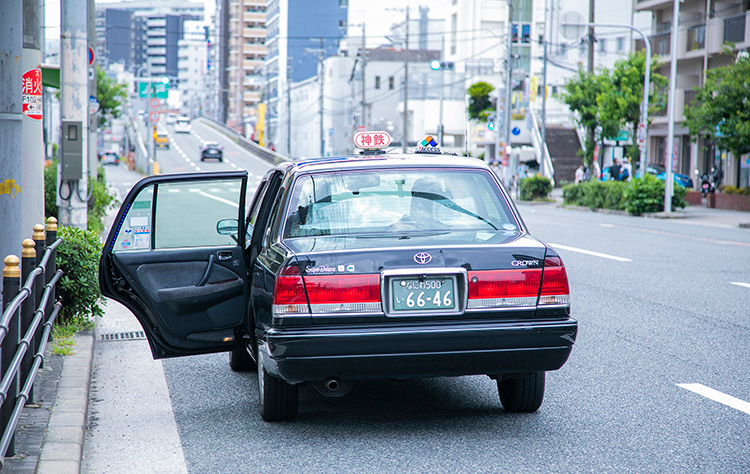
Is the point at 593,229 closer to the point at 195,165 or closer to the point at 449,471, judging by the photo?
the point at 449,471

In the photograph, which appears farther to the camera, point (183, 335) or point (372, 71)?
point (372, 71)

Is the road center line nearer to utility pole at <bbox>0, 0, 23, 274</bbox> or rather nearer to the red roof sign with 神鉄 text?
the red roof sign with 神鉄 text

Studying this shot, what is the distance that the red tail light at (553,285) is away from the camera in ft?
16.6

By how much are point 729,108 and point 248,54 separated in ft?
489

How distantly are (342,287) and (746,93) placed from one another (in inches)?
1006

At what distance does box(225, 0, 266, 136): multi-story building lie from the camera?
548 feet

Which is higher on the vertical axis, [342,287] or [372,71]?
[372,71]

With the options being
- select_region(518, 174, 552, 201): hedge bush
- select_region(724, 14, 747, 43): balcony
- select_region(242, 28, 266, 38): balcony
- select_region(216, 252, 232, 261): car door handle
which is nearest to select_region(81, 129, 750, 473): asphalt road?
select_region(216, 252, 232, 261): car door handle

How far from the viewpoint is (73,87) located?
1108 centimetres

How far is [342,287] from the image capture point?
4848 mm

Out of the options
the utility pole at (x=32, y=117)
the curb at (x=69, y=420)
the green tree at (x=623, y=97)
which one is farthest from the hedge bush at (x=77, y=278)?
the green tree at (x=623, y=97)

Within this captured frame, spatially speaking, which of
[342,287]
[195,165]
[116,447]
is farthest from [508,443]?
[195,165]

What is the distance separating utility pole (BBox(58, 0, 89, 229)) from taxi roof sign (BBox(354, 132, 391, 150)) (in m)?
4.88

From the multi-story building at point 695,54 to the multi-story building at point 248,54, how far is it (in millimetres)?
121174
